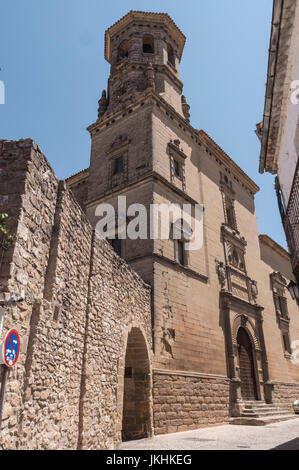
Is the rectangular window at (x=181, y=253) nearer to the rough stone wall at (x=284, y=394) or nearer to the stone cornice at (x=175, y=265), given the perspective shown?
the stone cornice at (x=175, y=265)

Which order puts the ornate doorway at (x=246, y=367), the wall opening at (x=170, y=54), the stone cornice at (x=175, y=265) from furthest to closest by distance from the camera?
the wall opening at (x=170, y=54) < the ornate doorway at (x=246, y=367) < the stone cornice at (x=175, y=265)

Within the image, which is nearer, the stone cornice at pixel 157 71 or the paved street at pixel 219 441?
the paved street at pixel 219 441

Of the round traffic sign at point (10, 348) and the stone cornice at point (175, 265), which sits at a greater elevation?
the stone cornice at point (175, 265)

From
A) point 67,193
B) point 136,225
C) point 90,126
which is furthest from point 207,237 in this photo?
point 67,193

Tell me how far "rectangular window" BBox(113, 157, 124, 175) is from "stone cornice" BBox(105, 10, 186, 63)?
8567 mm

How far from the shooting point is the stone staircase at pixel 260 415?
11.4 meters

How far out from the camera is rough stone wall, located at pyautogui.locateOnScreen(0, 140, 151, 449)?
3922 mm

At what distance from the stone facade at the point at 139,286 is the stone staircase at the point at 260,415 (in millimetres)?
392

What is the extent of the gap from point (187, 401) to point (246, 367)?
4.95 metres

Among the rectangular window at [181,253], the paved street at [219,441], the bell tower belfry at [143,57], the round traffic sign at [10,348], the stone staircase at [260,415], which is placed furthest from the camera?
the bell tower belfry at [143,57]

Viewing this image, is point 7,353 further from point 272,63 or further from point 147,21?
point 147,21

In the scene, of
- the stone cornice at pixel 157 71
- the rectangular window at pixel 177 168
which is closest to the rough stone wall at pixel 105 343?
the rectangular window at pixel 177 168

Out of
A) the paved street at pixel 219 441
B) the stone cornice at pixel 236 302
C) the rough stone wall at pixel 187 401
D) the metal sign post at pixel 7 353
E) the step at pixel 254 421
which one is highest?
the stone cornice at pixel 236 302

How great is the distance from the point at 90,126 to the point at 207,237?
784cm
